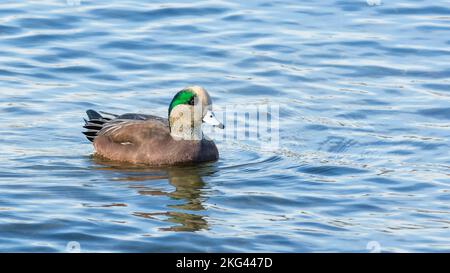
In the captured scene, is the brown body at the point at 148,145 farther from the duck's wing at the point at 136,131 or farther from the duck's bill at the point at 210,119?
the duck's bill at the point at 210,119

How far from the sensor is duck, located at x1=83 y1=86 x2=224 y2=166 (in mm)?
11805

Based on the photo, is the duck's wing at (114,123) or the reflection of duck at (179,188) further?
the duck's wing at (114,123)

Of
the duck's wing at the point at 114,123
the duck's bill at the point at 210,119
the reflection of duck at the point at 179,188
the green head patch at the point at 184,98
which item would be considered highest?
the green head patch at the point at 184,98

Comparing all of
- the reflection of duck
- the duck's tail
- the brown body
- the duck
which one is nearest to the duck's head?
the duck

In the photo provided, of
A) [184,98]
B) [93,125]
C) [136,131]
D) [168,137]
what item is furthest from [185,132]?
[93,125]

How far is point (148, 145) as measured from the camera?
11844 millimetres

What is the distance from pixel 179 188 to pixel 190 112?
3.83 ft

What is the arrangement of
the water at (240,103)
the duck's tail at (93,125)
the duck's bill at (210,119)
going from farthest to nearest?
the duck's tail at (93,125), the duck's bill at (210,119), the water at (240,103)

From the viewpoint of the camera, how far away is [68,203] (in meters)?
10.2

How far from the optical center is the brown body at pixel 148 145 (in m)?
11.8

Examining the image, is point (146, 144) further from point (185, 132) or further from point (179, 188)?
point (179, 188)

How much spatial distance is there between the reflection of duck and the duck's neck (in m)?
0.35

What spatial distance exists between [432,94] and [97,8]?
19.7 feet

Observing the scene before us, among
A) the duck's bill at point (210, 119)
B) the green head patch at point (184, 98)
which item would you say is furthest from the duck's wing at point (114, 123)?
the duck's bill at point (210, 119)
